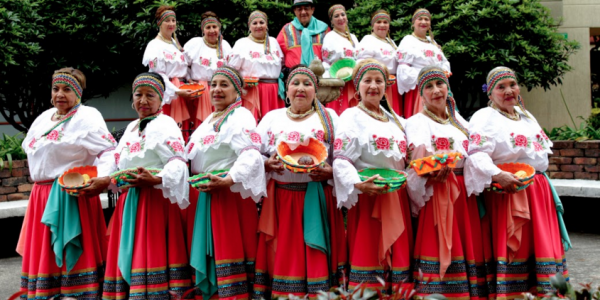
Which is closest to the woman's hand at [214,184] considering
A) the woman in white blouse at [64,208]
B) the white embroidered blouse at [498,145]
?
the woman in white blouse at [64,208]

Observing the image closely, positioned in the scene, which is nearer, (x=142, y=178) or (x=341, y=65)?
(x=142, y=178)

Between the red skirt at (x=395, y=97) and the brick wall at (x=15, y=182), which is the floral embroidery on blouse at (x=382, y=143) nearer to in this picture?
the red skirt at (x=395, y=97)

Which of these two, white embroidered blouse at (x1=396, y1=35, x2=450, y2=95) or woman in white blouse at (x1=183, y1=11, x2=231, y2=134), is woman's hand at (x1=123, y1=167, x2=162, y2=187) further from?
white embroidered blouse at (x1=396, y1=35, x2=450, y2=95)

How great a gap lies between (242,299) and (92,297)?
1.20 m

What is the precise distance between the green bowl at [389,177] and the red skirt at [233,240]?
0.90 meters

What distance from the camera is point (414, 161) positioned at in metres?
4.55

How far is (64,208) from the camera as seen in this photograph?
4.96 metres

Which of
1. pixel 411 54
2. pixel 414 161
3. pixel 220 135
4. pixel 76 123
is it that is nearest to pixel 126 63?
pixel 411 54

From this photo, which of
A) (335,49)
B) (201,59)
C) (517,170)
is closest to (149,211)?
(517,170)

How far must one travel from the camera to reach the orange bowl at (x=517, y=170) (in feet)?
14.9

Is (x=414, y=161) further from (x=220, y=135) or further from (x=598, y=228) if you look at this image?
(x=598, y=228)

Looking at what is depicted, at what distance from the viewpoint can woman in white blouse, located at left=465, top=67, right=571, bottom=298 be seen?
467cm

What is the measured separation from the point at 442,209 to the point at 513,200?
1.85 feet

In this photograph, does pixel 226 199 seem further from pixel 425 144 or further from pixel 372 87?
pixel 425 144
